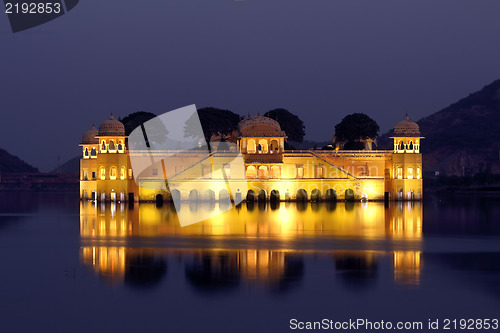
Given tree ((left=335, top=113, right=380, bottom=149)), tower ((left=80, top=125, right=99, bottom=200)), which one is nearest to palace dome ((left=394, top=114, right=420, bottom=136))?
tree ((left=335, top=113, right=380, bottom=149))

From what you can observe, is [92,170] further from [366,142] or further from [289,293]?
[289,293]

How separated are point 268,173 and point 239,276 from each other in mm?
36709

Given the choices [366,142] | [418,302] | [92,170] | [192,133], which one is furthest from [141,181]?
[418,302]

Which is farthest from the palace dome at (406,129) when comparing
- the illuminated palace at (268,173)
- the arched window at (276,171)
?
the arched window at (276,171)

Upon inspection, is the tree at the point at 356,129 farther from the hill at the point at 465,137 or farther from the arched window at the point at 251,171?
the hill at the point at 465,137

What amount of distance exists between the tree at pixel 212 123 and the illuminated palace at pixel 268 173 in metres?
11.1

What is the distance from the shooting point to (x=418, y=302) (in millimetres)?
15914

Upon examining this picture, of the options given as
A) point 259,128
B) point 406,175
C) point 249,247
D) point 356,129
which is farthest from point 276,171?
point 249,247

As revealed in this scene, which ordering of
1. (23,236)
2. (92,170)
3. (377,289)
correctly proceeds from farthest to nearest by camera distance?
(92,170) → (23,236) → (377,289)

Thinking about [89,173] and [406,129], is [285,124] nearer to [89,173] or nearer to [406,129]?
[406,129]

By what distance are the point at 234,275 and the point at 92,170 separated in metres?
42.5

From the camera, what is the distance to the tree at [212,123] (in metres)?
67.5

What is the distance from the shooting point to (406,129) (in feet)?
187

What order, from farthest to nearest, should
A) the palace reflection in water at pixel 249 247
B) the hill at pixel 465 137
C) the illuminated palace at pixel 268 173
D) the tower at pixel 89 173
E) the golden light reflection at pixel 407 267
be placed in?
the hill at pixel 465 137 → the tower at pixel 89 173 → the illuminated palace at pixel 268 173 → the palace reflection in water at pixel 249 247 → the golden light reflection at pixel 407 267
